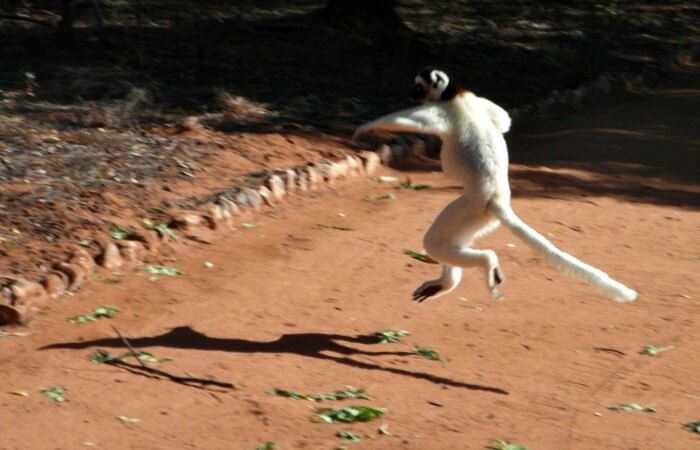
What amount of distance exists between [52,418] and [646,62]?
15221 mm

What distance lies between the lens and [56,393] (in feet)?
17.7

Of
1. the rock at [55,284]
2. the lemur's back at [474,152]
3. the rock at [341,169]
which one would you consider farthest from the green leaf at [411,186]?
the rock at [55,284]

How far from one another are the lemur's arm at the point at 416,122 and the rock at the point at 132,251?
2085 millimetres

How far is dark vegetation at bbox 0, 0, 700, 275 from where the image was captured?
8898 mm

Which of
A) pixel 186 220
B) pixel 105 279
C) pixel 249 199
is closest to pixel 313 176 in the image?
pixel 249 199

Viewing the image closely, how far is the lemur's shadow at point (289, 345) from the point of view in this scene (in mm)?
6117

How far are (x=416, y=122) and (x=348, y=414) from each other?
1921 millimetres

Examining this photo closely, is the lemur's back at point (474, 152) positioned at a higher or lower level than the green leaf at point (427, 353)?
higher

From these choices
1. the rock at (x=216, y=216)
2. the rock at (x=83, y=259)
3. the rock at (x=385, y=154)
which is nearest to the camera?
the rock at (x=83, y=259)

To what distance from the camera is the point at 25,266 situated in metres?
7.00

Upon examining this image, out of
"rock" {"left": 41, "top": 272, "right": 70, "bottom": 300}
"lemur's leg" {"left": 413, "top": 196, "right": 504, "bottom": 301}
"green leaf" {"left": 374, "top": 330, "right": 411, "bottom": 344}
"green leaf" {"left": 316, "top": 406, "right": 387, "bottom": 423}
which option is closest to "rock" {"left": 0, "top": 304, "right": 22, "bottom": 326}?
"rock" {"left": 41, "top": 272, "right": 70, "bottom": 300}

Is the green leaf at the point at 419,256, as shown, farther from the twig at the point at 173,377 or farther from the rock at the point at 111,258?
the twig at the point at 173,377

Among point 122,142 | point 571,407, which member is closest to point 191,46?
Answer: point 122,142

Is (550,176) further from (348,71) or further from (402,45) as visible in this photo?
(402,45)
